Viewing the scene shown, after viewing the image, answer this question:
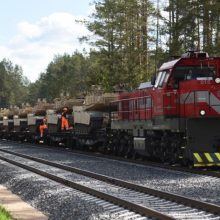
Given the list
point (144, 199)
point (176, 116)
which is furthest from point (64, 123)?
point (144, 199)

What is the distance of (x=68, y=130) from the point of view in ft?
103

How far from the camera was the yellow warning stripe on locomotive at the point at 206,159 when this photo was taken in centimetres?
1557

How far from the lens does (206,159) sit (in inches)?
614

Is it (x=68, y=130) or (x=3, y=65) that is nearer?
(x=68, y=130)

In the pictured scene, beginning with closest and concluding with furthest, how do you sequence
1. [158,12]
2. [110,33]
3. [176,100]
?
1. [176,100]
2. [158,12]
3. [110,33]

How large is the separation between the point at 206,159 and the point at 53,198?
554 centimetres

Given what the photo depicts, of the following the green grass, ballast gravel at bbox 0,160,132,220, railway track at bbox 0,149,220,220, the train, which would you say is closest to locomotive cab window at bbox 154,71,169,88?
the train

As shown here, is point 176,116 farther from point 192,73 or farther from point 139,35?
point 139,35

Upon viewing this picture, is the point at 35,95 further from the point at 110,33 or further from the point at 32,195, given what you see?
the point at 32,195

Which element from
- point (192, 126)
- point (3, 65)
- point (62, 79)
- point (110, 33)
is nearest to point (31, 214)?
point (192, 126)

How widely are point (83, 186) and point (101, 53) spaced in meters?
43.5

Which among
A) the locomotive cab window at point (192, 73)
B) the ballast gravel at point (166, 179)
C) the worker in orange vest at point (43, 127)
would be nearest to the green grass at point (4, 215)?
the ballast gravel at point (166, 179)

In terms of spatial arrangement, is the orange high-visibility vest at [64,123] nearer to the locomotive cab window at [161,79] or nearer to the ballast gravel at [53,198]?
the locomotive cab window at [161,79]

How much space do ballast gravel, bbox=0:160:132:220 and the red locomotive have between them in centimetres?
413
